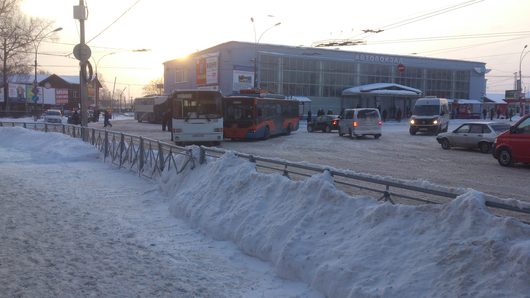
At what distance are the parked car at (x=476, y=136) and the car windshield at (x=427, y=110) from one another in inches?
493

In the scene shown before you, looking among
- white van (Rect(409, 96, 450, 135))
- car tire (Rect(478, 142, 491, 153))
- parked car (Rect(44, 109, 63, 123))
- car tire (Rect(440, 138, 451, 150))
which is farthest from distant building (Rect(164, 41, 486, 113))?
car tire (Rect(478, 142, 491, 153))

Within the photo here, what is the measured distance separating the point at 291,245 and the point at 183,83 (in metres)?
73.5

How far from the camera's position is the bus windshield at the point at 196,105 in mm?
23938

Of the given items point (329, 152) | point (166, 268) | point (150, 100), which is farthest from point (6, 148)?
point (150, 100)

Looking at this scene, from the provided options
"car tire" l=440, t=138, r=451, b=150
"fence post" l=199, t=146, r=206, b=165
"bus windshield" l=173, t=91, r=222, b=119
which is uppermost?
"bus windshield" l=173, t=91, r=222, b=119

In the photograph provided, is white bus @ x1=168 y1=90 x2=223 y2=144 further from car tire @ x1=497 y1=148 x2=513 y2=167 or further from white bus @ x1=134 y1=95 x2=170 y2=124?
white bus @ x1=134 y1=95 x2=170 y2=124

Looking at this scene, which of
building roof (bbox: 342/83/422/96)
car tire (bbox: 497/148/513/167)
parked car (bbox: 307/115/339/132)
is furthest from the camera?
building roof (bbox: 342/83/422/96)

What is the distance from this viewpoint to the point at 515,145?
15.4m

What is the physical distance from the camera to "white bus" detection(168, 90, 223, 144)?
2383cm

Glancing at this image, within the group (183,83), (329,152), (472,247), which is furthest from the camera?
(183,83)

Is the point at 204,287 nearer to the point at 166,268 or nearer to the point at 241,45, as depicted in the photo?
the point at 166,268

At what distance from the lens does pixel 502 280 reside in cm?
378

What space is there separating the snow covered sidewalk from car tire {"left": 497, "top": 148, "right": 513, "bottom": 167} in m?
11.1

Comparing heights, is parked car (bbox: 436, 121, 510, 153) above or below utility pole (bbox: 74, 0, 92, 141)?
below
